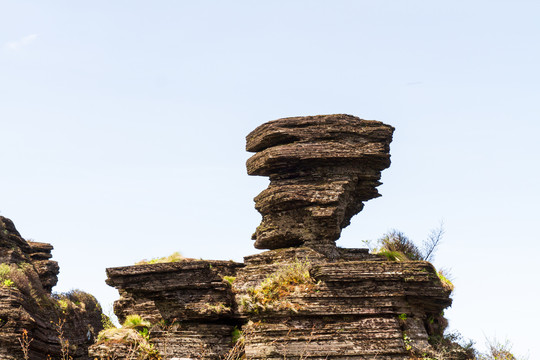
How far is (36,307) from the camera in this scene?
29.8 meters

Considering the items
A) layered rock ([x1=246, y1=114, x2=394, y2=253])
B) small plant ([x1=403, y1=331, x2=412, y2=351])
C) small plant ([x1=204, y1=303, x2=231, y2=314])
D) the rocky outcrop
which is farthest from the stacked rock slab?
small plant ([x1=403, y1=331, x2=412, y2=351])

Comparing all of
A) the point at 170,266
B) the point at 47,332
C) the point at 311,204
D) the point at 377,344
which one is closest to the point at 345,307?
the point at 377,344

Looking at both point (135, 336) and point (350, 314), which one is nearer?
point (350, 314)

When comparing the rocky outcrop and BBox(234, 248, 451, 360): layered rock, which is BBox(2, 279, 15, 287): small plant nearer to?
the rocky outcrop

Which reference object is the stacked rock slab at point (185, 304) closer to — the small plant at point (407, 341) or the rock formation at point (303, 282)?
the rock formation at point (303, 282)

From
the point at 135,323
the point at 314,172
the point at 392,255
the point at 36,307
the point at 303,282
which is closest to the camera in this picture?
the point at 303,282

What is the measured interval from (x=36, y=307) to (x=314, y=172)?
15.7m

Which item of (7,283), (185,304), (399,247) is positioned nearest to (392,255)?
(399,247)

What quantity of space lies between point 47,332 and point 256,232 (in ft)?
41.3

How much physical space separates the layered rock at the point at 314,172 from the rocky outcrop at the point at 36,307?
31.5 feet

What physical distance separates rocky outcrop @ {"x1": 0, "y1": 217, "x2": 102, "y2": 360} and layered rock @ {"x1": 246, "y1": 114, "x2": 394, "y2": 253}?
960cm

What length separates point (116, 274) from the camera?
22797 millimetres

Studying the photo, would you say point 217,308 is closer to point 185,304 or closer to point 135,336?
point 185,304

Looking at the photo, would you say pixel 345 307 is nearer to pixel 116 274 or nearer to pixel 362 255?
pixel 362 255
